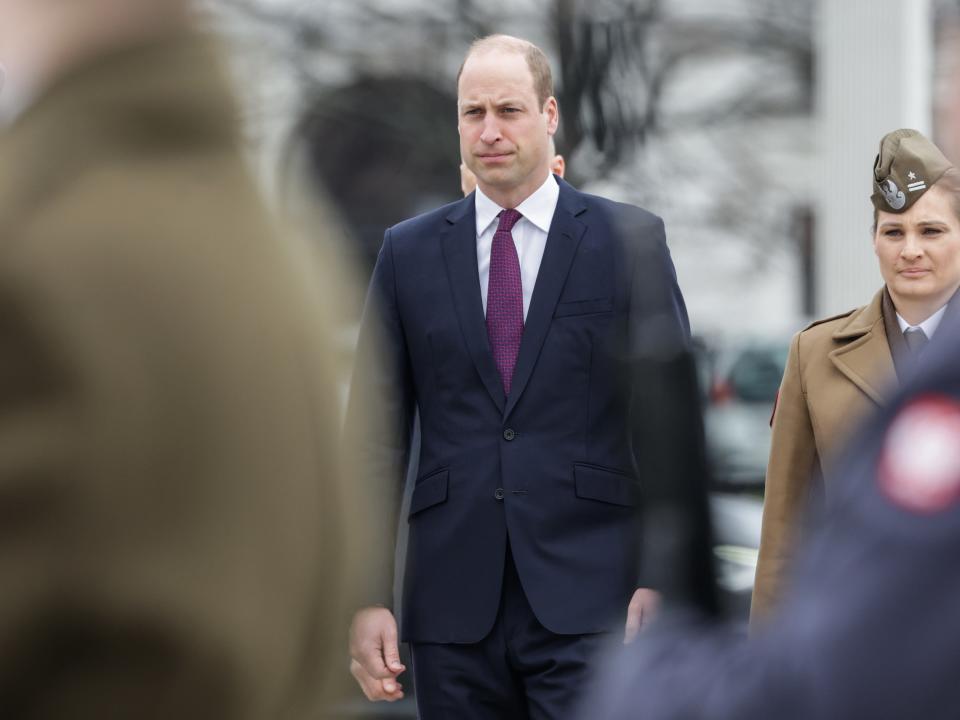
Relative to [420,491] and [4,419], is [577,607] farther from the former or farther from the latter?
[4,419]

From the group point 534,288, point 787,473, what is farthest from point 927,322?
point 534,288

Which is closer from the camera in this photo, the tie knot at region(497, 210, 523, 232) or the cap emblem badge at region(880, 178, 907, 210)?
the tie knot at region(497, 210, 523, 232)

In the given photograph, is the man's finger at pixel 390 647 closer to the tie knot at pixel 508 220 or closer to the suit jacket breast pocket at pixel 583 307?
the suit jacket breast pocket at pixel 583 307

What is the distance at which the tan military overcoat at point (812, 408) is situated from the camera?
439cm

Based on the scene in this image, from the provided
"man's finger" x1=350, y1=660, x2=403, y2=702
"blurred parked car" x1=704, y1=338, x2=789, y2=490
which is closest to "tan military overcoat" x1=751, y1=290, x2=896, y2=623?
"man's finger" x1=350, y1=660, x2=403, y2=702

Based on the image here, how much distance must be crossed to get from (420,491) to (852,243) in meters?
10.6

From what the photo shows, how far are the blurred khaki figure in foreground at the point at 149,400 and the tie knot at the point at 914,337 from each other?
308 centimetres

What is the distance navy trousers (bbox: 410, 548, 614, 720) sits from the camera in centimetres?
408

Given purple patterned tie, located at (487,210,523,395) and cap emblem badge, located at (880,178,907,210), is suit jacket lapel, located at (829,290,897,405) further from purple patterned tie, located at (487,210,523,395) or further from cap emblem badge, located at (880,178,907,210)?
purple patterned tie, located at (487,210,523,395)

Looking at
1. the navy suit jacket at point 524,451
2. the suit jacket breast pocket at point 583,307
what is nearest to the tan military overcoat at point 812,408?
the navy suit jacket at point 524,451

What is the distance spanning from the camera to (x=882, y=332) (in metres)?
4.52

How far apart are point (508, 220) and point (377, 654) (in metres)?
1.12

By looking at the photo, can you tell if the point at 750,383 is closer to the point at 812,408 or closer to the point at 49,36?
the point at 812,408

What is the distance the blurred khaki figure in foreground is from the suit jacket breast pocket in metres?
2.68
